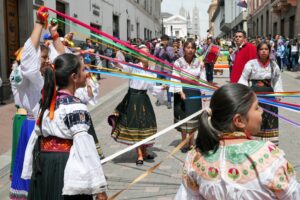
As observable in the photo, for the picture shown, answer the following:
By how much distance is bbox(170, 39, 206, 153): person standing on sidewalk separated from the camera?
21.0 feet

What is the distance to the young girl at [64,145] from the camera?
8.59 ft

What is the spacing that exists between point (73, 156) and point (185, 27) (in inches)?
5379

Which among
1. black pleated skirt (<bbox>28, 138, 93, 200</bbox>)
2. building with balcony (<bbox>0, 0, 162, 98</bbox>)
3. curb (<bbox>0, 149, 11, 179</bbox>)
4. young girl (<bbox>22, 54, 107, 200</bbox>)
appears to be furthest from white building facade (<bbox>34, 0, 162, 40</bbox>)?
black pleated skirt (<bbox>28, 138, 93, 200</bbox>)

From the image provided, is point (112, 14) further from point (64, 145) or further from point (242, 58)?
point (64, 145)

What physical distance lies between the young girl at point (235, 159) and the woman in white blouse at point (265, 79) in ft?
11.5

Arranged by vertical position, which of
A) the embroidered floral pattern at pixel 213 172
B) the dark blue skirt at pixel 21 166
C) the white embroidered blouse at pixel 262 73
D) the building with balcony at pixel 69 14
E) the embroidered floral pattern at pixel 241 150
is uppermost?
the building with balcony at pixel 69 14

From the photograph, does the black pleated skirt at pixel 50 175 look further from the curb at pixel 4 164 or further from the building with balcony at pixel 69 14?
the curb at pixel 4 164

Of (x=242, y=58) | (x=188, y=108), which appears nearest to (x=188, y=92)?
(x=188, y=108)

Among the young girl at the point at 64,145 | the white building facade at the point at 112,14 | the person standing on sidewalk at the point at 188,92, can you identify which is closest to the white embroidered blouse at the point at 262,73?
the person standing on sidewalk at the point at 188,92

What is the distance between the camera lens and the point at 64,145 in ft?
9.10

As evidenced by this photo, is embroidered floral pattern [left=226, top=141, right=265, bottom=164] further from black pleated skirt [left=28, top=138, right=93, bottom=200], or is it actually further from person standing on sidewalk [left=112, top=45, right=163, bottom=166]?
person standing on sidewalk [left=112, top=45, right=163, bottom=166]

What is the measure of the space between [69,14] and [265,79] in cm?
1265

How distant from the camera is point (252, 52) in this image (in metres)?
5.96

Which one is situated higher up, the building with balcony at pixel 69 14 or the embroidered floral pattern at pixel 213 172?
the building with balcony at pixel 69 14
